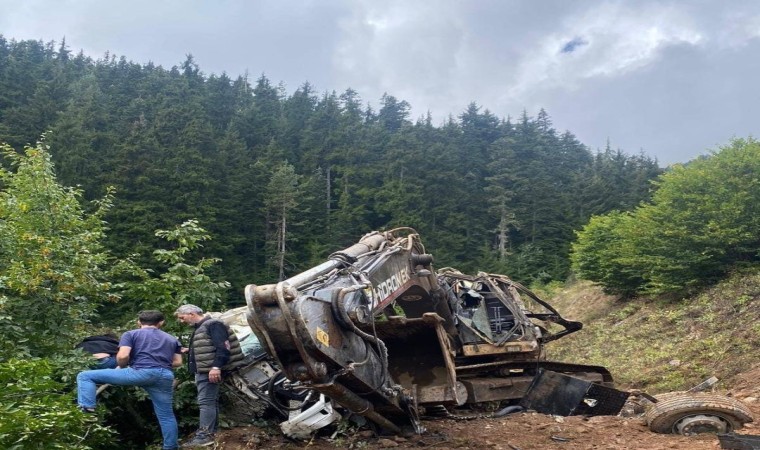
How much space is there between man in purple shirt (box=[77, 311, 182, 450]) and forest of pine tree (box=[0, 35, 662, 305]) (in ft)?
76.3

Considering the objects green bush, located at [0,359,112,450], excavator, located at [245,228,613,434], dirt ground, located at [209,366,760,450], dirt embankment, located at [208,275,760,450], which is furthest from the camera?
dirt embankment, located at [208,275,760,450]

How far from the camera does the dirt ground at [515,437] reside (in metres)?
5.66

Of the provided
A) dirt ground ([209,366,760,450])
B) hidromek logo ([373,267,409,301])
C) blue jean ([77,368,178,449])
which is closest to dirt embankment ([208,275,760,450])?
dirt ground ([209,366,760,450])

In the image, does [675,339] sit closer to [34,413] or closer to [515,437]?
[515,437]

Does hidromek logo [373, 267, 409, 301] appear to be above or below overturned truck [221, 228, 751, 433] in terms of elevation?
above

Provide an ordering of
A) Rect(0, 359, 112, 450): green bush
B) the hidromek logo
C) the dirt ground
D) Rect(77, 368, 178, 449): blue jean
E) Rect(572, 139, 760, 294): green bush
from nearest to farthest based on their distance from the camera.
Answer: Rect(0, 359, 112, 450): green bush
Rect(77, 368, 178, 449): blue jean
the hidromek logo
the dirt ground
Rect(572, 139, 760, 294): green bush

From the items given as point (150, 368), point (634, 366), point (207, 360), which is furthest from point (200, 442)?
point (634, 366)

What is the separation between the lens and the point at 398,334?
271 inches

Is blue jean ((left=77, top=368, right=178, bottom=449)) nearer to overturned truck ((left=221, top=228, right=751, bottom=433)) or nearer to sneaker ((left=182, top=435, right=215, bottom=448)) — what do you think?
sneaker ((left=182, top=435, right=215, bottom=448))

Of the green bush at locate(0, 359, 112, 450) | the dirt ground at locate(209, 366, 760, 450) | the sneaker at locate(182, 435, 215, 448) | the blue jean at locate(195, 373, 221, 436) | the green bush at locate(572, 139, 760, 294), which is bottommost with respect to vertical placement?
the dirt ground at locate(209, 366, 760, 450)

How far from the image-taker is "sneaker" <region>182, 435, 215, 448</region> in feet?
18.6

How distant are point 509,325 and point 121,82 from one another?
198 ft

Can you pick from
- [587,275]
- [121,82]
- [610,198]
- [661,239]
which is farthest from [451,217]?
[121,82]

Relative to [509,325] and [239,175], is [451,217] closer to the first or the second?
[239,175]
